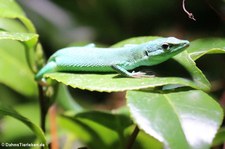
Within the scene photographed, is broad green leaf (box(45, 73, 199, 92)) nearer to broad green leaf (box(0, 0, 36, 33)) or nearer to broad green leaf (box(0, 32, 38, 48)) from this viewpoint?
broad green leaf (box(0, 32, 38, 48))

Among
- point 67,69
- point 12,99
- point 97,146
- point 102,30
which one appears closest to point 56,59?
point 67,69

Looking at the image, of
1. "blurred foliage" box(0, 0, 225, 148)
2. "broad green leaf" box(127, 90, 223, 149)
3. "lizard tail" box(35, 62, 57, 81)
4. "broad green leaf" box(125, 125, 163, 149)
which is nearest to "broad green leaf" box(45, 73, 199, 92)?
"broad green leaf" box(127, 90, 223, 149)

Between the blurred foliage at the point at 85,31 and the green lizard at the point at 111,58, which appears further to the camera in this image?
the blurred foliage at the point at 85,31

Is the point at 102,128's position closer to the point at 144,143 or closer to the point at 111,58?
the point at 144,143

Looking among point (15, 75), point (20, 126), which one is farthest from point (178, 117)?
point (20, 126)

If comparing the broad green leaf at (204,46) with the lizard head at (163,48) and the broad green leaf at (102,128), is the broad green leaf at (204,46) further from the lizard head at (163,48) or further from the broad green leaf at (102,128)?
the broad green leaf at (102,128)

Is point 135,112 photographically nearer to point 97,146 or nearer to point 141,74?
point 141,74

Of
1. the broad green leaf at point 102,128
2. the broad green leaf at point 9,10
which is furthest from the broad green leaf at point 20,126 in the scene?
the broad green leaf at point 9,10
